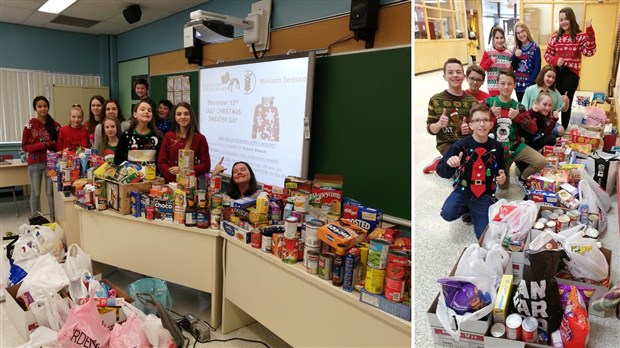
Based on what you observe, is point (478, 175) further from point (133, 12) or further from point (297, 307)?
A: point (133, 12)

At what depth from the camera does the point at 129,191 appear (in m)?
2.80

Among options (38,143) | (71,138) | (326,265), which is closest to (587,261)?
(326,265)

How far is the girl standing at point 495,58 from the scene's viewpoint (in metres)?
4.34

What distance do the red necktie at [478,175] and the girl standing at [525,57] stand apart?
2.29m

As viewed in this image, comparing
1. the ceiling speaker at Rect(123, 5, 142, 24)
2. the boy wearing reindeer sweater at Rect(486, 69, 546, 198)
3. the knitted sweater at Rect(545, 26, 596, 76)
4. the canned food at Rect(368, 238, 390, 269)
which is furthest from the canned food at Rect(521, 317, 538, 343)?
the ceiling speaker at Rect(123, 5, 142, 24)

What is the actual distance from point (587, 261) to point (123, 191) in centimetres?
256

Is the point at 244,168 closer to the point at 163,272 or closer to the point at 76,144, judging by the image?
the point at 163,272

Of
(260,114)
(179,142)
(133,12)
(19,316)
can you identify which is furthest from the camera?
(133,12)

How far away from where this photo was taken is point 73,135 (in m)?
4.29

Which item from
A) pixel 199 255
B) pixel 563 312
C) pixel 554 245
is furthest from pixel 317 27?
pixel 563 312

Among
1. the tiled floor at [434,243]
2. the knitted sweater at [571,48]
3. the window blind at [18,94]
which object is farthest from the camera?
the window blind at [18,94]

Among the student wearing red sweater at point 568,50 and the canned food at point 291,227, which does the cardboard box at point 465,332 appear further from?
the student wearing red sweater at point 568,50

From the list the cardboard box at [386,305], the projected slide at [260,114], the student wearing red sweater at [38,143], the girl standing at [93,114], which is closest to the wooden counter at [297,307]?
the cardboard box at [386,305]

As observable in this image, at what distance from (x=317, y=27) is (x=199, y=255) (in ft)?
6.94
